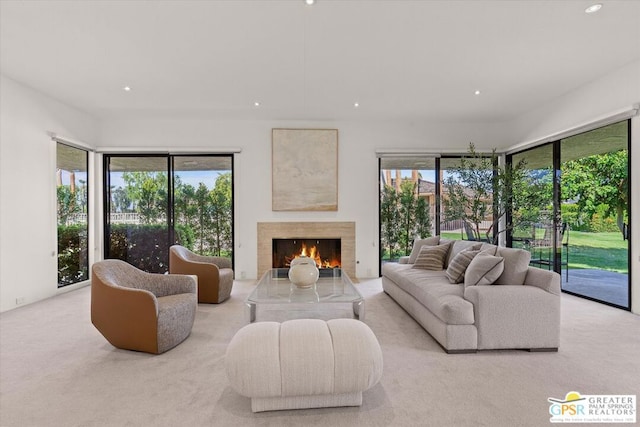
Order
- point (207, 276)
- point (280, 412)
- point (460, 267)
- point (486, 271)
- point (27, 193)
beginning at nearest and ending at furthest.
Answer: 1. point (280, 412)
2. point (486, 271)
3. point (460, 267)
4. point (207, 276)
5. point (27, 193)

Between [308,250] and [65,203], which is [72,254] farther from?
[308,250]

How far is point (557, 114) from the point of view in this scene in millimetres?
5102

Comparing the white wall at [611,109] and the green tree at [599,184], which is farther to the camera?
the green tree at [599,184]

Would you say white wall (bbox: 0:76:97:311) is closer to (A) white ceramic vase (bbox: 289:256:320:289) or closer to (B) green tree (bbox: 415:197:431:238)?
(A) white ceramic vase (bbox: 289:256:320:289)

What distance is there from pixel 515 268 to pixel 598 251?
2.59 metres

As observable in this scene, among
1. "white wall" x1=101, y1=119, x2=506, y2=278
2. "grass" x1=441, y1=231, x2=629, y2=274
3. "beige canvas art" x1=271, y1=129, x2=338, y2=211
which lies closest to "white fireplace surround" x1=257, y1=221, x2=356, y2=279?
"white wall" x1=101, y1=119, x2=506, y2=278

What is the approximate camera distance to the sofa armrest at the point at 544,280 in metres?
2.84

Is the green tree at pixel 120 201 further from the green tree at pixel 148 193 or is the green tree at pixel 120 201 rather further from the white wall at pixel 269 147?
the white wall at pixel 269 147

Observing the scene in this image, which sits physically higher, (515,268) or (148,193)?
(148,193)

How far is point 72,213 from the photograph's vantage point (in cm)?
550

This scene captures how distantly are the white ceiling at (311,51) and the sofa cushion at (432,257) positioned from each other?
2.22 meters

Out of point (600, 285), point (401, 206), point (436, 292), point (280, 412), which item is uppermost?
point (401, 206)

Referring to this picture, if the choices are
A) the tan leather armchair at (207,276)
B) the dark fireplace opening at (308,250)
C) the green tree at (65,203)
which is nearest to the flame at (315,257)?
the dark fireplace opening at (308,250)

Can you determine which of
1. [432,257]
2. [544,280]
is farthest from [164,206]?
[544,280]
